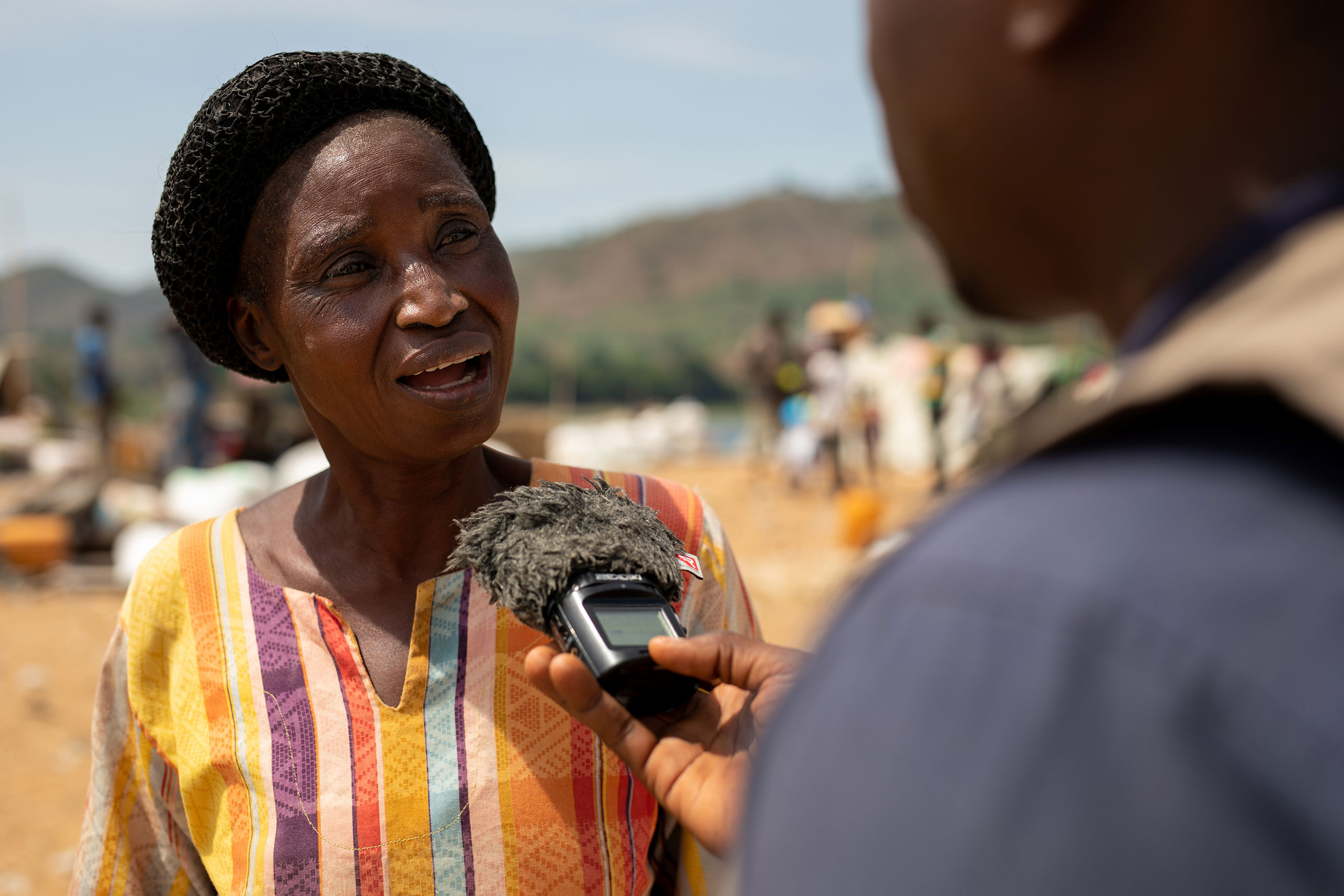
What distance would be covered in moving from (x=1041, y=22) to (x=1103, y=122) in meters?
0.07

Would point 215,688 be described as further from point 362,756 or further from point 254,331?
point 254,331

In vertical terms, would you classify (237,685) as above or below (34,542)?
above

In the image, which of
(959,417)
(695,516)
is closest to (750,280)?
(959,417)

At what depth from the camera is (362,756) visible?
5.61 feet

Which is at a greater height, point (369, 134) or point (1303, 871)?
point (369, 134)

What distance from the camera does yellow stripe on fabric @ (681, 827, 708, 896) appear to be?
69.4 inches

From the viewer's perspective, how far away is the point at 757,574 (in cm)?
969

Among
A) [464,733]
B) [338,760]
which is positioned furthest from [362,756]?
[464,733]

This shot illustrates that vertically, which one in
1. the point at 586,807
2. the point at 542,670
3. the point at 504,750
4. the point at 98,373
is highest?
the point at 542,670

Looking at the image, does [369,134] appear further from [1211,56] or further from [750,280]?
[750,280]

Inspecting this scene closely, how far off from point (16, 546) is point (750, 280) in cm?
8420

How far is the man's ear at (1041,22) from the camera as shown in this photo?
25.2 inches

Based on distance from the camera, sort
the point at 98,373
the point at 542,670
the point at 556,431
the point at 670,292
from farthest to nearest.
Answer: the point at 670,292 → the point at 556,431 → the point at 98,373 → the point at 542,670

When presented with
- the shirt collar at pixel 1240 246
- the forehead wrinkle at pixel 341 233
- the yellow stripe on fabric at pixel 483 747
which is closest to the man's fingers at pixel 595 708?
the yellow stripe on fabric at pixel 483 747
